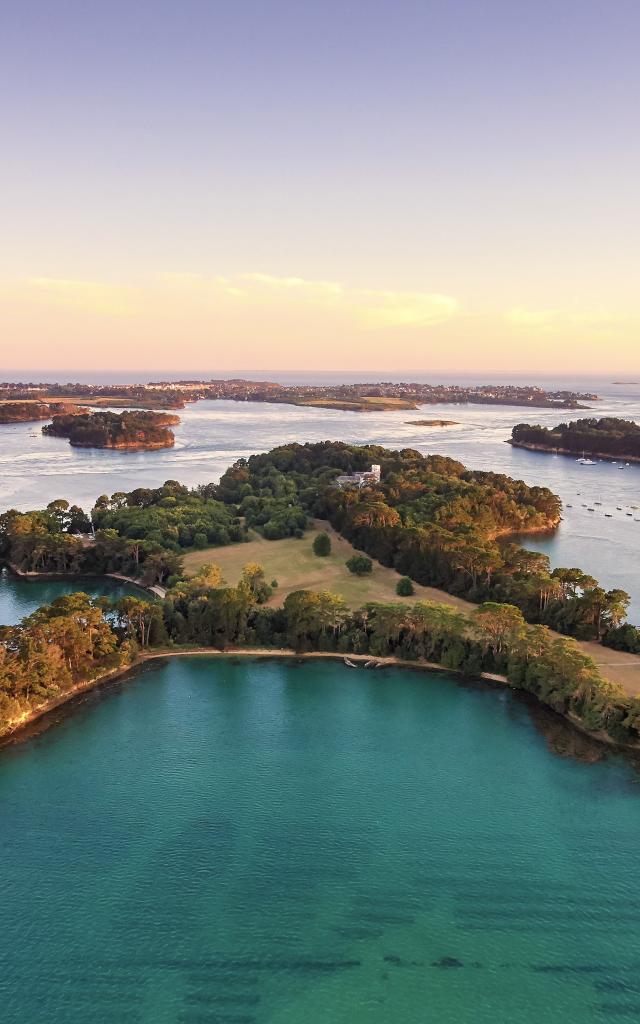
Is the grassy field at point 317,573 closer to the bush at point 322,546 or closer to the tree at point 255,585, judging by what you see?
the bush at point 322,546

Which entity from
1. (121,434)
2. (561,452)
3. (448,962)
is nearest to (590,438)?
(561,452)

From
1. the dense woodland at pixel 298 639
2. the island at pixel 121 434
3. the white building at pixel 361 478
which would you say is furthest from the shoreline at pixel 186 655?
the island at pixel 121 434

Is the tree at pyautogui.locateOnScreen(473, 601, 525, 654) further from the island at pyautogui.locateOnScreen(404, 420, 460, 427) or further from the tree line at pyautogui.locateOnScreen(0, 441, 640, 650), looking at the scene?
the island at pyautogui.locateOnScreen(404, 420, 460, 427)

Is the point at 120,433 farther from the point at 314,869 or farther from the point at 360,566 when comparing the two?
the point at 314,869

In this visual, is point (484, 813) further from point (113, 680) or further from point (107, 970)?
point (113, 680)

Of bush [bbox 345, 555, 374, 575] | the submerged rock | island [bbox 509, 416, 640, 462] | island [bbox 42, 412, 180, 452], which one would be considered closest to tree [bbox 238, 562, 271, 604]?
bush [bbox 345, 555, 374, 575]

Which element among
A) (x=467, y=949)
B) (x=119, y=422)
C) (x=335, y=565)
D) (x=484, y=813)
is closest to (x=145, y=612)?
(x=335, y=565)
